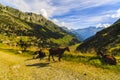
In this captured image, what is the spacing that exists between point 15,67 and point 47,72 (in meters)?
9.26

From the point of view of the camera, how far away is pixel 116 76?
29.6 m

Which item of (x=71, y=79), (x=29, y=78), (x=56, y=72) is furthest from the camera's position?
(x=56, y=72)

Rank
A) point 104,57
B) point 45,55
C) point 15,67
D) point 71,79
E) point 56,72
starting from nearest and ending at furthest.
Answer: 1. point 71,79
2. point 56,72
3. point 104,57
4. point 15,67
5. point 45,55

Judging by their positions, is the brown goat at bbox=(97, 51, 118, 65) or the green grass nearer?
the green grass

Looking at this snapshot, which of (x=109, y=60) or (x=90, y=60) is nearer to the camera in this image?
(x=109, y=60)

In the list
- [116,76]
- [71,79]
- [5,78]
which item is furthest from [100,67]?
[5,78]


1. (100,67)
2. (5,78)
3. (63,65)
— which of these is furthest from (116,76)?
(5,78)

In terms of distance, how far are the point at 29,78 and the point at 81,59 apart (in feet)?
44.6

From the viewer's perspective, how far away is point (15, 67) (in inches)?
1603

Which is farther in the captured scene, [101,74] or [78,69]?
[78,69]

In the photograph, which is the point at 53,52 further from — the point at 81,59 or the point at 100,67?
the point at 100,67

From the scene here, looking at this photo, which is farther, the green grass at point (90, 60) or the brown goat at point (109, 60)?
the brown goat at point (109, 60)

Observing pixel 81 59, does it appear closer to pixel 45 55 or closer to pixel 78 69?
pixel 78 69

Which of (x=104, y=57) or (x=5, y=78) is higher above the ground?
(x=104, y=57)
